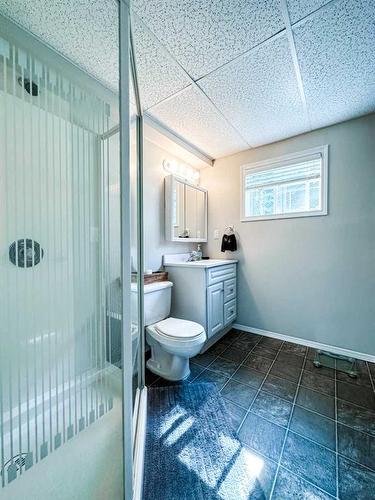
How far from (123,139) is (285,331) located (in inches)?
98.7

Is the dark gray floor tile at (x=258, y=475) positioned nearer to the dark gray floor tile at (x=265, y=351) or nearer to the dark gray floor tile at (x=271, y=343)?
the dark gray floor tile at (x=265, y=351)

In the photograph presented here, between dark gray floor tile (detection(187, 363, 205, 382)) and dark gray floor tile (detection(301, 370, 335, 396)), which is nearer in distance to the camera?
dark gray floor tile (detection(301, 370, 335, 396))

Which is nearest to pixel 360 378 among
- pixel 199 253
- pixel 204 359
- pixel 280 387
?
pixel 280 387

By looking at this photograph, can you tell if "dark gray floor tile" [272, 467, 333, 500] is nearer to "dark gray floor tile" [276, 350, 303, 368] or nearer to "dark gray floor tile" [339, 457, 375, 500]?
"dark gray floor tile" [339, 457, 375, 500]

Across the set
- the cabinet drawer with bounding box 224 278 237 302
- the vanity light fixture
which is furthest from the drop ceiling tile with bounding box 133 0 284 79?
the cabinet drawer with bounding box 224 278 237 302

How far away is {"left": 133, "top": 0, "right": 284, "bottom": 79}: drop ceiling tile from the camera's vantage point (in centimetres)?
101

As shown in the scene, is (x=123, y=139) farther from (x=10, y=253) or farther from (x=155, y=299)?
(x=155, y=299)

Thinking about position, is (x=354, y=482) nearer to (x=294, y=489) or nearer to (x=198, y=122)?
(x=294, y=489)

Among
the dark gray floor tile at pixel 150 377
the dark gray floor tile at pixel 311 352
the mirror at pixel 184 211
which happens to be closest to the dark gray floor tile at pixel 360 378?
the dark gray floor tile at pixel 311 352

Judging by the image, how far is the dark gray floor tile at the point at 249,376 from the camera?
1.62m

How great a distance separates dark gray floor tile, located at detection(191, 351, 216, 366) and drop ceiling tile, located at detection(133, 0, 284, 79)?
2.39 meters

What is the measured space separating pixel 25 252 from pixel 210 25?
58.4 inches

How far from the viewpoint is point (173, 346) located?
4.99ft

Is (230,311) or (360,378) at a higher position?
(230,311)
